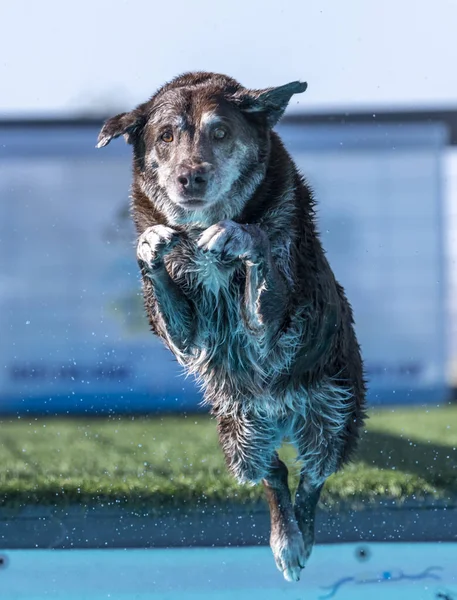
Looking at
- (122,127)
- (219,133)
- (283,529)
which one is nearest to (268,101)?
(219,133)

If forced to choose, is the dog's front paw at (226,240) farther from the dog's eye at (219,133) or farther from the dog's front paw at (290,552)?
the dog's front paw at (290,552)

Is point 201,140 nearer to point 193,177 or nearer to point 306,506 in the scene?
point 193,177

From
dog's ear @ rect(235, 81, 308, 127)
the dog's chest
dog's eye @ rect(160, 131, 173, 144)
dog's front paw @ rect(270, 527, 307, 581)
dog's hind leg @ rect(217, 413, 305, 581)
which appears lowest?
dog's front paw @ rect(270, 527, 307, 581)

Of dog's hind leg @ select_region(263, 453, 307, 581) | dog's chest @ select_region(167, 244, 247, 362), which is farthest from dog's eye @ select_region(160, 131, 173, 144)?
dog's hind leg @ select_region(263, 453, 307, 581)

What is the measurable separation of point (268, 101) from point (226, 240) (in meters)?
0.65

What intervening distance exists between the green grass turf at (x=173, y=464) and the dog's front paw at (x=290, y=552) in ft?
4.47

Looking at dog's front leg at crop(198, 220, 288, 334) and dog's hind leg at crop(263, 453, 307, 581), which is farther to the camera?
dog's hind leg at crop(263, 453, 307, 581)

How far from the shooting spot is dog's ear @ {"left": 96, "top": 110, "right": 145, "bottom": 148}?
397 centimetres

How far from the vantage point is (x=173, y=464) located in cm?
793

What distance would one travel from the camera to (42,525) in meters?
6.38

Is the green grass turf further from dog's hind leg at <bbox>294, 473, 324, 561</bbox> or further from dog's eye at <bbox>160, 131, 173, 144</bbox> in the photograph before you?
dog's eye at <bbox>160, 131, 173, 144</bbox>

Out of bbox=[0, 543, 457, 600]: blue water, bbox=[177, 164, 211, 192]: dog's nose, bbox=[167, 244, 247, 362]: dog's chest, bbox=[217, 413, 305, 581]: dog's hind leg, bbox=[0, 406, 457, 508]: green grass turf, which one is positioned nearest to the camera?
bbox=[177, 164, 211, 192]: dog's nose

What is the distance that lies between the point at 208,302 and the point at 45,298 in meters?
8.26

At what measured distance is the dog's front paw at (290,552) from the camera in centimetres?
494
